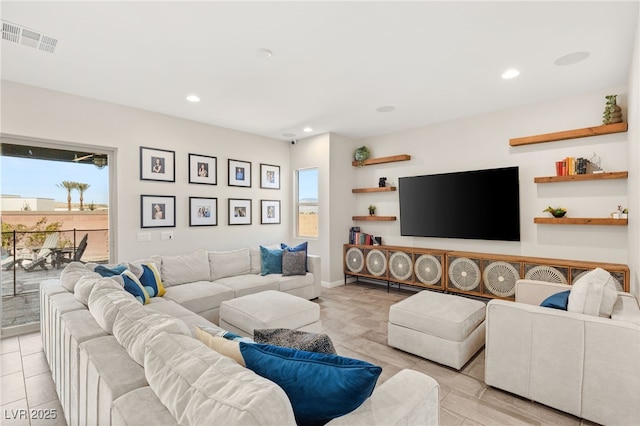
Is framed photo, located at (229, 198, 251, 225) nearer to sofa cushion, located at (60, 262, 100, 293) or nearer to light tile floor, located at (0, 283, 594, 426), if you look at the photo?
light tile floor, located at (0, 283, 594, 426)

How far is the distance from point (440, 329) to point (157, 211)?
3789mm

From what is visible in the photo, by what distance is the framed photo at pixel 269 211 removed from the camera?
5.48 m

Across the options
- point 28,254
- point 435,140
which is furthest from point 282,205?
point 28,254

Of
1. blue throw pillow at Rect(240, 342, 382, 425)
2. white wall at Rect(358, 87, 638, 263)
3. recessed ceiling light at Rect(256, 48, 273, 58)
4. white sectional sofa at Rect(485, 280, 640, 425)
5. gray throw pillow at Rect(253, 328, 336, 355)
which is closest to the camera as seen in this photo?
blue throw pillow at Rect(240, 342, 382, 425)

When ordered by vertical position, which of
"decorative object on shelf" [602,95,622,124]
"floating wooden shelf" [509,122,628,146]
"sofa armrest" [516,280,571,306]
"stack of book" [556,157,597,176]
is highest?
"decorative object on shelf" [602,95,622,124]

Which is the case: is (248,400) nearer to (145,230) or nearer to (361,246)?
(145,230)

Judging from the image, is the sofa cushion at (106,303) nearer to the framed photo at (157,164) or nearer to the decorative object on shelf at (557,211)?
the framed photo at (157,164)

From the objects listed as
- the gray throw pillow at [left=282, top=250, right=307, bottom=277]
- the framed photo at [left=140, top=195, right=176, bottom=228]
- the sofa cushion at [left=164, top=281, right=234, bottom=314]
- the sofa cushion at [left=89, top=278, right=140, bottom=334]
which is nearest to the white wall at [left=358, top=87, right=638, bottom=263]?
the gray throw pillow at [left=282, top=250, right=307, bottom=277]

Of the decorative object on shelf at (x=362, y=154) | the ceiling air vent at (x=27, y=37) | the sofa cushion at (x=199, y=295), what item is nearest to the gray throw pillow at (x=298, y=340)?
the sofa cushion at (x=199, y=295)

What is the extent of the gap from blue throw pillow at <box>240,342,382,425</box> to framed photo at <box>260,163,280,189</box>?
466cm

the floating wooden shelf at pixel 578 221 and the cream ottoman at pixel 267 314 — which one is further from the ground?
the floating wooden shelf at pixel 578 221

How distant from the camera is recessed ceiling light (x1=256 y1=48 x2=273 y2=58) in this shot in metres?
2.62

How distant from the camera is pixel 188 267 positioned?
12.6 ft

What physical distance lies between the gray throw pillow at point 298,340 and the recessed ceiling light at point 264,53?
2318 millimetres
